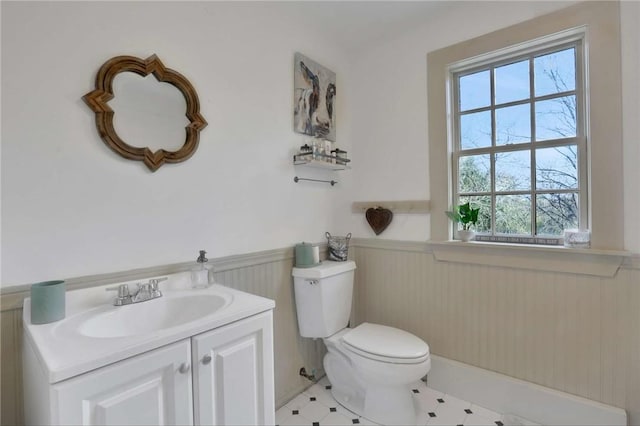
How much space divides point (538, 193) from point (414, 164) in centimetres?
74

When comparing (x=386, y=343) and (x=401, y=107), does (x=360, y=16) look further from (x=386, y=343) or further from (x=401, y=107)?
(x=386, y=343)

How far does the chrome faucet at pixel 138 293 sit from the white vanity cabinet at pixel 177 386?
0.28m

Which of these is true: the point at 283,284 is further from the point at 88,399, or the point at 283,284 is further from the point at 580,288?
the point at 580,288

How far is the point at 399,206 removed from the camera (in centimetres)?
216

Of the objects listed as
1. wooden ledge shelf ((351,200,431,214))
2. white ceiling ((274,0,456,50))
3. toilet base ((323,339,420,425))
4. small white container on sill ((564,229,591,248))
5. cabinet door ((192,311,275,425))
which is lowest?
toilet base ((323,339,420,425))

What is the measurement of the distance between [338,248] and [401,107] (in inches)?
43.7

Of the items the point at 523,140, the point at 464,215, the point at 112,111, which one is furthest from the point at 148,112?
the point at 523,140

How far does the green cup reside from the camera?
925 millimetres

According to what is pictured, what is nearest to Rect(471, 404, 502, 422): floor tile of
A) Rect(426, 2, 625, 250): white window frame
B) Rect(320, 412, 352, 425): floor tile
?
Rect(320, 412, 352, 425): floor tile

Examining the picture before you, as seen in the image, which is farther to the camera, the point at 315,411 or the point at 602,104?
the point at 315,411

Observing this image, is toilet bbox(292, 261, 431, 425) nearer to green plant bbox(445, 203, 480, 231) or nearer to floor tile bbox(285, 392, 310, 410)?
floor tile bbox(285, 392, 310, 410)

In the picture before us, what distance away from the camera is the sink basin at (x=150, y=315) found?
1025 mm

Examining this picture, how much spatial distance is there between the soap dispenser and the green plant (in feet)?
4.83

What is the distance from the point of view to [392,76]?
2.21 meters
